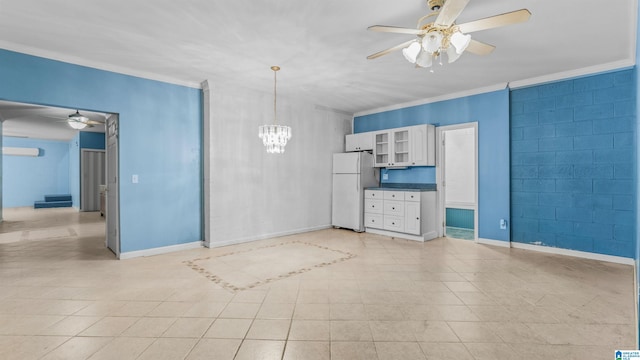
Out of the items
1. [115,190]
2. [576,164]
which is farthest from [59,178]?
[576,164]

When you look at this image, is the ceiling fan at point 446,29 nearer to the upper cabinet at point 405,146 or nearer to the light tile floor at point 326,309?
the light tile floor at point 326,309

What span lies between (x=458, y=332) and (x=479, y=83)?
13.6ft

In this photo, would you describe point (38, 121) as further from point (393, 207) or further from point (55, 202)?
point (393, 207)

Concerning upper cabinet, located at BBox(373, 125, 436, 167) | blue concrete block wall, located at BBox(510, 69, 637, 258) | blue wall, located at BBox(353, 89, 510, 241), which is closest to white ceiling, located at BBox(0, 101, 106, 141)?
upper cabinet, located at BBox(373, 125, 436, 167)

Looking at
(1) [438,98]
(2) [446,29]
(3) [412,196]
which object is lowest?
(3) [412,196]

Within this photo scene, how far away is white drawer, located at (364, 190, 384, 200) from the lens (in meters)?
6.09

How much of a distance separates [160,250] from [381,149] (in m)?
4.46

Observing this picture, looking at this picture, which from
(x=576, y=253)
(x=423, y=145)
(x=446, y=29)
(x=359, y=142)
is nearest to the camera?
(x=446, y=29)

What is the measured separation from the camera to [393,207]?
588 cm

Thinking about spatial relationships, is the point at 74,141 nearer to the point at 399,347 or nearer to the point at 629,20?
the point at 399,347

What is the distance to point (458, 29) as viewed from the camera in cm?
244

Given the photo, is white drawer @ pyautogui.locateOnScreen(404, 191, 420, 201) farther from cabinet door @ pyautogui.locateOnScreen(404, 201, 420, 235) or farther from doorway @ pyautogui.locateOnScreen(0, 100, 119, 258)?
doorway @ pyautogui.locateOnScreen(0, 100, 119, 258)

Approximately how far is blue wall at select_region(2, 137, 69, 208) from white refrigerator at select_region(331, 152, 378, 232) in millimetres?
11094

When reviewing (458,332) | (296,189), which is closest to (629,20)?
(458,332)
